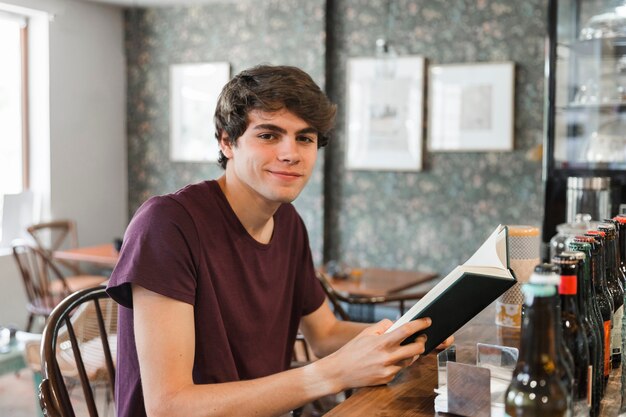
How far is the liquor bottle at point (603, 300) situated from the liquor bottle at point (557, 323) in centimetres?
31

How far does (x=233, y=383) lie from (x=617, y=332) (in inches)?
30.8

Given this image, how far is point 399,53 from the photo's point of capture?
519 centimetres

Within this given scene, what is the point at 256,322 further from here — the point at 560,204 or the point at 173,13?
the point at 173,13

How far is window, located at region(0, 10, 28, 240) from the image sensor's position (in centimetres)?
557

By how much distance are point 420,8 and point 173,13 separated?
224 centimetres

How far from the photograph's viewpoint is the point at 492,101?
4918 mm

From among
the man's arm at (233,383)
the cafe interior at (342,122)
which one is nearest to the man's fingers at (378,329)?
the man's arm at (233,383)

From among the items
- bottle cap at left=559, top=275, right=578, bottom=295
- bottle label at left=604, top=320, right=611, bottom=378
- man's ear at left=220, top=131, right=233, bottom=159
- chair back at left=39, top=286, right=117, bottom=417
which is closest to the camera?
bottle cap at left=559, top=275, right=578, bottom=295

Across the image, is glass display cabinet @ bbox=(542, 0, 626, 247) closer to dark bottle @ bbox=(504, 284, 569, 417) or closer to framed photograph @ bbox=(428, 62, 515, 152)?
framed photograph @ bbox=(428, 62, 515, 152)

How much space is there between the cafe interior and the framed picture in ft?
0.04

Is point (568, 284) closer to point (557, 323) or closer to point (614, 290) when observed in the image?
point (557, 323)

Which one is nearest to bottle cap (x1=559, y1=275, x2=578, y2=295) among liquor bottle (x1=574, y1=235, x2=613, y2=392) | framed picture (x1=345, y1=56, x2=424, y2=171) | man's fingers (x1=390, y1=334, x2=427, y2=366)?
liquor bottle (x1=574, y1=235, x2=613, y2=392)

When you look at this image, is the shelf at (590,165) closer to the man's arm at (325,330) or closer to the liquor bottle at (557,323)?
the man's arm at (325,330)

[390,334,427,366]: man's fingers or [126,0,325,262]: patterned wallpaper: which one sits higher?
[126,0,325,262]: patterned wallpaper
